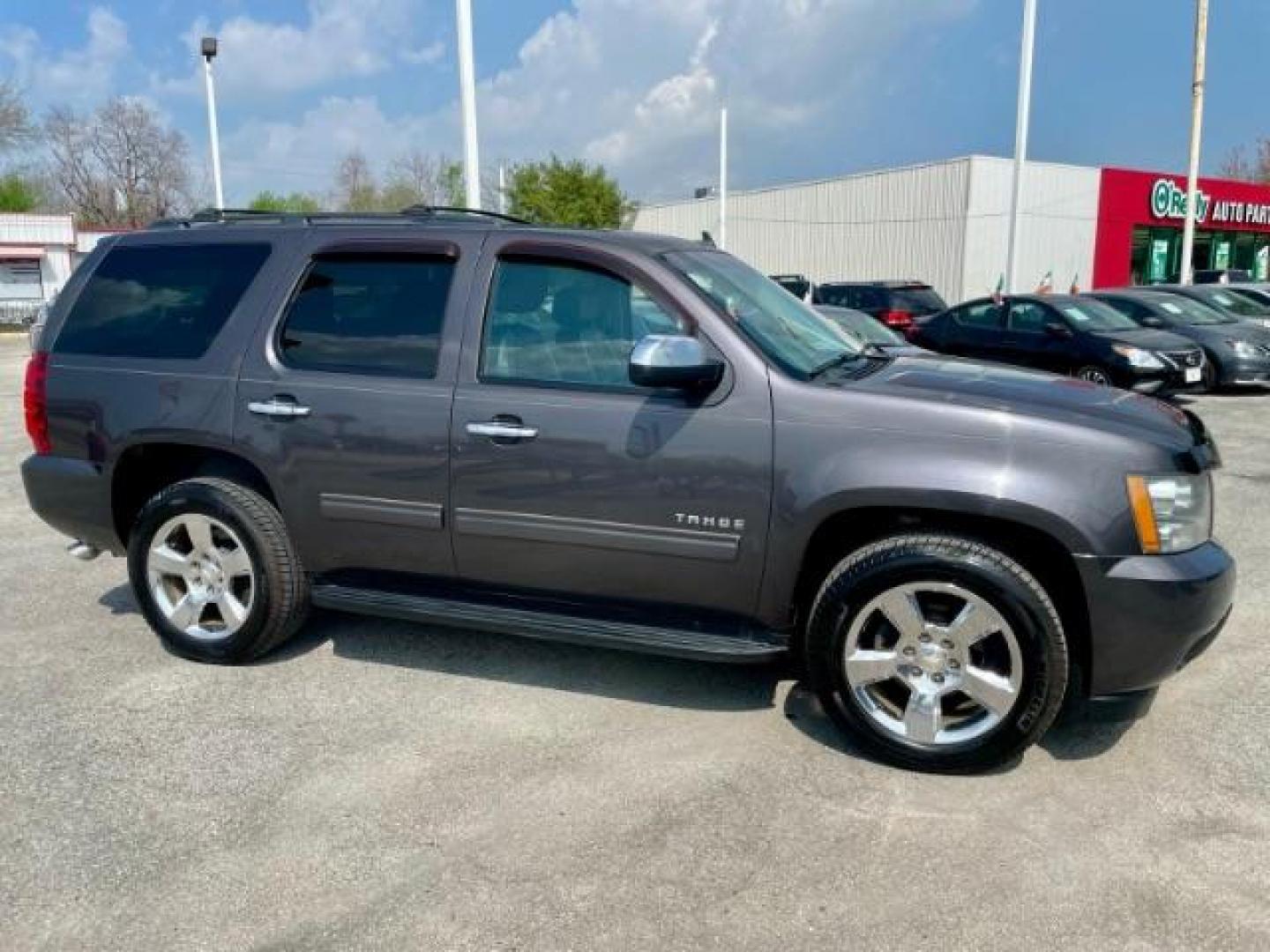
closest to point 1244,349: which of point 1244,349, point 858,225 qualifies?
point 1244,349

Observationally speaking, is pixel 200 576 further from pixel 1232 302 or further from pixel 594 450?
pixel 1232 302

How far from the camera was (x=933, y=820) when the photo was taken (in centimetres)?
308

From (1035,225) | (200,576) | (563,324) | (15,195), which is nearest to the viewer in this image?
(563,324)

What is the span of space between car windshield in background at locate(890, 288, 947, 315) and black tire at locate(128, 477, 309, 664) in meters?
14.5

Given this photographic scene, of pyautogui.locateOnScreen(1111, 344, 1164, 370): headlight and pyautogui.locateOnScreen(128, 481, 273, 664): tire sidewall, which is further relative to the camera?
pyautogui.locateOnScreen(1111, 344, 1164, 370): headlight

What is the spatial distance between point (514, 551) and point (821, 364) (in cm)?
137

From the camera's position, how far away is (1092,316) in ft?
40.7

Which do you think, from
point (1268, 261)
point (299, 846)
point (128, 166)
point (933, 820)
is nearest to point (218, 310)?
point (299, 846)

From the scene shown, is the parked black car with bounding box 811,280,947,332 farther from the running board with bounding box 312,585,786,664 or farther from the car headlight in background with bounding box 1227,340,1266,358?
the running board with bounding box 312,585,786,664

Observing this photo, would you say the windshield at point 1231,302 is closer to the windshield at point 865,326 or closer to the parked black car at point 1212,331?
the parked black car at point 1212,331

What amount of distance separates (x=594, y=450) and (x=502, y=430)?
37cm

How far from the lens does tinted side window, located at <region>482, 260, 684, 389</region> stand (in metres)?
3.70

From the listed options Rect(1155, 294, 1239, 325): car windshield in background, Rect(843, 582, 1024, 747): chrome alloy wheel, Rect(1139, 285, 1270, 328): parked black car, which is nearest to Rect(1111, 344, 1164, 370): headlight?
Rect(1155, 294, 1239, 325): car windshield in background

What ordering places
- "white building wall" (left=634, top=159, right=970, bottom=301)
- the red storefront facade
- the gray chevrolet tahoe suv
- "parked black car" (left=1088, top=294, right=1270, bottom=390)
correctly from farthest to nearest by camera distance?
the red storefront facade → "white building wall" (left=634, top=159, right=970, bottom=301) → "parked black car" (left=1088, top=294, right=1270, bottom=390) → the gray chevrolet tahoe suv
